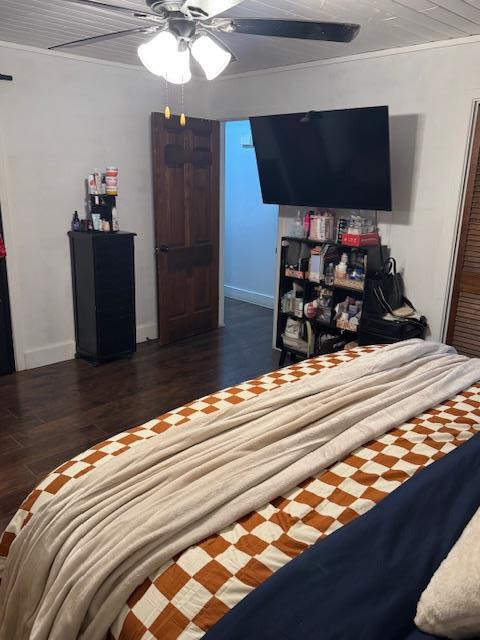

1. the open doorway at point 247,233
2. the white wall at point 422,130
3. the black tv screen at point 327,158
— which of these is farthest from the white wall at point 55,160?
the open doorway at point 247,233

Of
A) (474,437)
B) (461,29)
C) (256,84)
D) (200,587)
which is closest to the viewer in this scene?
(200,587)

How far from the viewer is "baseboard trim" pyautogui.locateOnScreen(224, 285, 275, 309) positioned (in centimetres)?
595

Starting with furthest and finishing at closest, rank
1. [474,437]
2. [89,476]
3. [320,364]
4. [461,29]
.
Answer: [461,29] → [320,364] → [474,437] → [89,476]

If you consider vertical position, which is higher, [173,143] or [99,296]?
[173,143]

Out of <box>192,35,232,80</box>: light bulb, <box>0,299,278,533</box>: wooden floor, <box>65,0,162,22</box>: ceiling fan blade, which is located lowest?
<box>0,299,278,533</box>: wooden floor

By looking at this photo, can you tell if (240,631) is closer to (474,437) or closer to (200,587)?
(200,587)

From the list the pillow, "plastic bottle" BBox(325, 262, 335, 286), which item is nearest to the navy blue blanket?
the pillow

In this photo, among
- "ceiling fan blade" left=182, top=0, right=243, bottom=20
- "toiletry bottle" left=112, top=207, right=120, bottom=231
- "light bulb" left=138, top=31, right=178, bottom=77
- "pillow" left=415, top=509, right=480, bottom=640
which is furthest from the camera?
"toiletry bottle" left=112, top=207, right=120, bottom=231

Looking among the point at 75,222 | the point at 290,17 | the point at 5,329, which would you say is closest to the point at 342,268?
the point at 290,17

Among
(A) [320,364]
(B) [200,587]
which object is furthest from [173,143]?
(B) [200,587]

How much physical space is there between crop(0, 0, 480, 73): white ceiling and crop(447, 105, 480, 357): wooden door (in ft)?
2.09

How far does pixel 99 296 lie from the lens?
3887 mm

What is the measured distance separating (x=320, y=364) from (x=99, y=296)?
2131 mm

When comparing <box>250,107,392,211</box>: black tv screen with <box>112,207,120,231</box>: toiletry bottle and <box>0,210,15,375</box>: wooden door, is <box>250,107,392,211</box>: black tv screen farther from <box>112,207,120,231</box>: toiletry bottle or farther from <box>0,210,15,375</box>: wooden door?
<box>0,210,15,375</box>: wooden door
